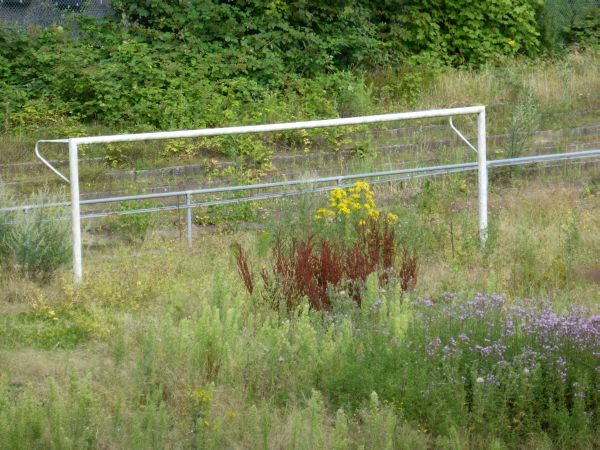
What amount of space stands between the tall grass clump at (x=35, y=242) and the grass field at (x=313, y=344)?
12 centimetres

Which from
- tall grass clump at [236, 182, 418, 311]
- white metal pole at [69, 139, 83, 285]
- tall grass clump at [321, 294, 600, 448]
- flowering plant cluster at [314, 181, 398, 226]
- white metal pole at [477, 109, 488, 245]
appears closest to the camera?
tall grass clump at [321, 294, 600, 448]

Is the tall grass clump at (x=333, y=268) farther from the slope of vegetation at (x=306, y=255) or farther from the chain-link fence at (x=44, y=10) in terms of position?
the chain-link fence at (x=44, y=10)

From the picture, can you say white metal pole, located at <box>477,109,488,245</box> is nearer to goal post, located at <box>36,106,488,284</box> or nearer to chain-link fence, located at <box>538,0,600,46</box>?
goal post, located at <box>36,106,488,284</box>

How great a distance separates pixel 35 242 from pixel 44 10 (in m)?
7.47

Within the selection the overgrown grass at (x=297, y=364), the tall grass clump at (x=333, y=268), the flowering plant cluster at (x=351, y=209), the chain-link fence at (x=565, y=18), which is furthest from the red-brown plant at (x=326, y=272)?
the chain-link fence at (x=565, y=18)

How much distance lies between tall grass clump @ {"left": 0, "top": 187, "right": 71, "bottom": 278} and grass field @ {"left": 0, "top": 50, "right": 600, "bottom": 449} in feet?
0.40

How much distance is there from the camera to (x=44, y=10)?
1582 centimetres

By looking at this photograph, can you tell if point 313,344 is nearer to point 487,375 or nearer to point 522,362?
point 487,375

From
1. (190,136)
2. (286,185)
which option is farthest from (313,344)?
(286,185)

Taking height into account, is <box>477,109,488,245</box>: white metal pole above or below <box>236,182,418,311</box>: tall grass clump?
above

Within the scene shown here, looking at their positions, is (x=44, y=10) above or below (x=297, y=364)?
above

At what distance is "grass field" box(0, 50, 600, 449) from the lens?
594 centimetres

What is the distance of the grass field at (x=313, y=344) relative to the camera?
594cm

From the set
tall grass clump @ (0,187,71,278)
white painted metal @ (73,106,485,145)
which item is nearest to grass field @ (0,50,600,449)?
tall grass clump @ (0,187,71,278)
